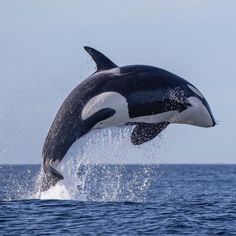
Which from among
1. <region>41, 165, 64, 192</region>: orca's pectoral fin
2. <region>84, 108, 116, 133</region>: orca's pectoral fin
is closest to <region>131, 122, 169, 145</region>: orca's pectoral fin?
<region>84, 108, 116, 133</region>: orca's pectoral fin

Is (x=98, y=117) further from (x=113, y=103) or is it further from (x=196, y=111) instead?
(x=196, y=111)

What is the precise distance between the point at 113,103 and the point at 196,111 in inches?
89.4

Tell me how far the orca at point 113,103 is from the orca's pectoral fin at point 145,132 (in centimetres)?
25

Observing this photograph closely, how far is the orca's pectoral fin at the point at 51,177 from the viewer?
2030cm

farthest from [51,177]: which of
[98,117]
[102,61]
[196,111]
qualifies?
[196,111]

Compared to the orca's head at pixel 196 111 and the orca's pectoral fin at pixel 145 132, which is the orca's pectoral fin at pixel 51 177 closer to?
the orca's pectoral fin at pixel 145 132

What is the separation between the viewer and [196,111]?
21.4 m

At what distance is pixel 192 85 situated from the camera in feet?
70.2

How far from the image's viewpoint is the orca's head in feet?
69.7

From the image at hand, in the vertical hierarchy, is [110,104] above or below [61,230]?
above

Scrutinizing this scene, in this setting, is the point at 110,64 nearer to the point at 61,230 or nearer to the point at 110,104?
the point at 110,104

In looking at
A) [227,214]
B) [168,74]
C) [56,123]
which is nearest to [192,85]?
[168,74]

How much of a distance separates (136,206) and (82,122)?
660 cm

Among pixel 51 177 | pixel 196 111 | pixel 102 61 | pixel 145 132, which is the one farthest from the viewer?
pixel 145 132
